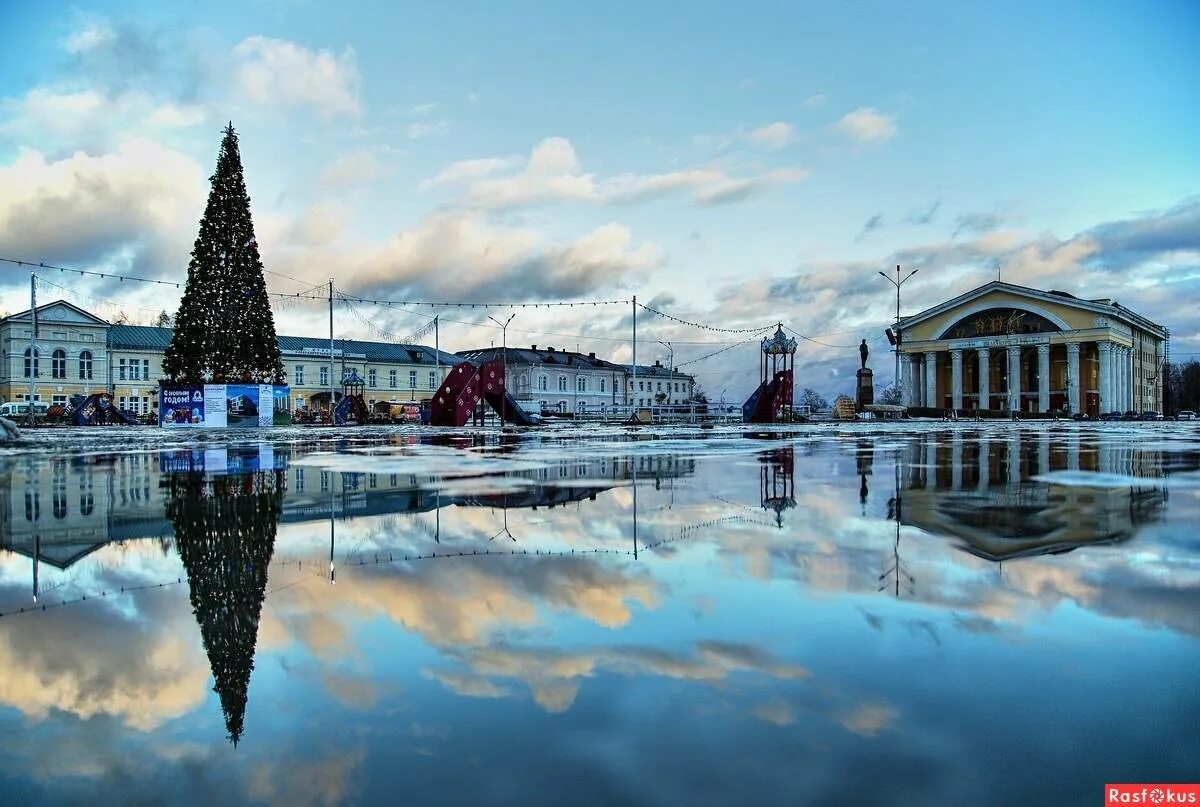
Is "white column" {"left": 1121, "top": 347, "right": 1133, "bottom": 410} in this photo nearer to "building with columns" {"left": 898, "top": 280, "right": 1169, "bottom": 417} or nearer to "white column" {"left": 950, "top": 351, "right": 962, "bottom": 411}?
"building with columns" {"left": 898, "top": 280, "right": 1169, "bottom": 417}

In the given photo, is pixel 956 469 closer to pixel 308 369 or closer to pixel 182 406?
pixel 182 406

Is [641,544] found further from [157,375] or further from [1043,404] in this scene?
Result: [1043,404]

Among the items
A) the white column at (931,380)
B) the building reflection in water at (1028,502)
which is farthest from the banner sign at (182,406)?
the white column at (931,380)

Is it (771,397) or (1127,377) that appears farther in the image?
(1127,377)

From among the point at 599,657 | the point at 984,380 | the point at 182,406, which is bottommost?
the point at 599,657

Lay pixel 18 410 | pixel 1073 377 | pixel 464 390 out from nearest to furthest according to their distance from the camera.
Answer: pixel 464 390 < pixel 18 410 < pixel 1073 377

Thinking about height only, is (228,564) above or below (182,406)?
below

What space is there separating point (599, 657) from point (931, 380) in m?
101

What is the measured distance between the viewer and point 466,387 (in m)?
45.8

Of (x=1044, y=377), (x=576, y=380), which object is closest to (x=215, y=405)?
(x=576, y=380)

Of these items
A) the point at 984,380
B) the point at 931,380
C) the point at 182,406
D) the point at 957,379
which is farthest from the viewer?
the point at 931,380

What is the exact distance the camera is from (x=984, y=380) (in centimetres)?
9375

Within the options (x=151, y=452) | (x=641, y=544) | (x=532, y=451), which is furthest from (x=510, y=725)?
(x=151, y=452)

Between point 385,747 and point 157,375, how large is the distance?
3300 inches
